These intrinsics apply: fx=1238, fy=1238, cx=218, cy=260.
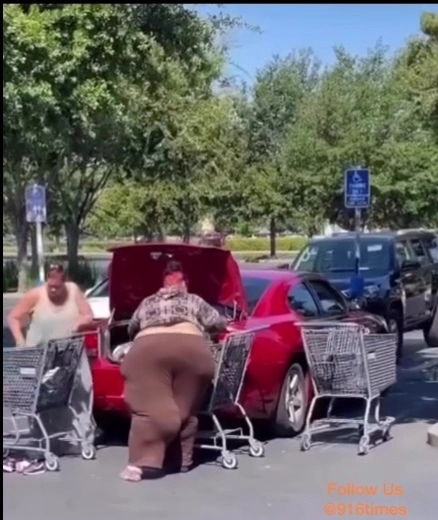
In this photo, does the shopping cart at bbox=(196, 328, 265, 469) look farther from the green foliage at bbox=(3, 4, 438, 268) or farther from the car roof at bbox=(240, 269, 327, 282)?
the green foliage at bbox=(3, 4, 438, 268)

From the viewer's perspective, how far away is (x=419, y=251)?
20375mm

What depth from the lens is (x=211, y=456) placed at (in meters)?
9.94

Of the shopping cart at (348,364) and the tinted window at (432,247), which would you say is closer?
the shopping cart at (348,364)

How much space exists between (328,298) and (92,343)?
2.91 meters

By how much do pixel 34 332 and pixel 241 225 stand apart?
33789 millimetres

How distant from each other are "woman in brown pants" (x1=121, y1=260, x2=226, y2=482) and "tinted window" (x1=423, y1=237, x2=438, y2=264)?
11958 mm

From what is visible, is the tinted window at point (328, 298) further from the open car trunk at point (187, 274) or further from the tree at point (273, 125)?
the tree at point (273, 125)

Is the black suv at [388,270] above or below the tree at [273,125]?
below

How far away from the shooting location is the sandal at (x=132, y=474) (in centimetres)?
894

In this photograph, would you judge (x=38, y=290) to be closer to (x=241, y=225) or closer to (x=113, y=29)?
(x=113, y=29)

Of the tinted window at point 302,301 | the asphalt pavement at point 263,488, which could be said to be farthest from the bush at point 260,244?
the asphalt pavement at point 263,488

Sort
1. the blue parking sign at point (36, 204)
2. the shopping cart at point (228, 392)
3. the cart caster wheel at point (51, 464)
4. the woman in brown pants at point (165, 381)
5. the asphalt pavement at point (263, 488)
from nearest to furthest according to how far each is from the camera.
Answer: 1. the asphalt pavement at point (263, 488)
2. the woman in brown pants at point (165, 381)
3. the cart caster wheel at point (51, 464)
4. the shopping cart at point (228, 392)
5. the blue parking sign at point (36, 204)

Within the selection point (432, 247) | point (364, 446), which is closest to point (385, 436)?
point (364, 446)

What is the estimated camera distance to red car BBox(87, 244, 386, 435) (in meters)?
10.2
